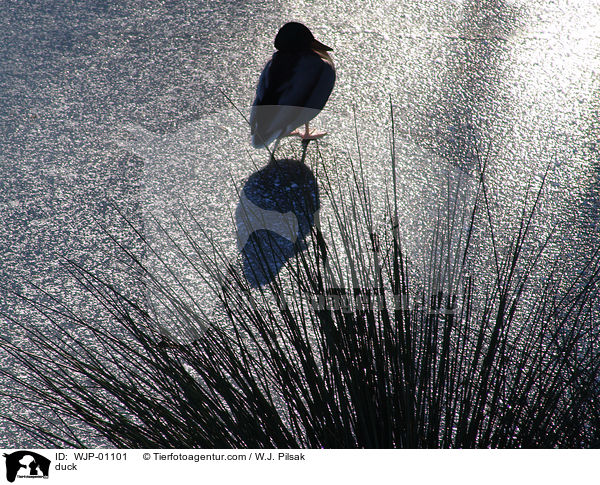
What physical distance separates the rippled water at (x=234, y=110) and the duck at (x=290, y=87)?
0.37ft

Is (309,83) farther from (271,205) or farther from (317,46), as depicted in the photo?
(271,205)

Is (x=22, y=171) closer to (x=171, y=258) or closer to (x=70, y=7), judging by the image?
(x=171, y=258)

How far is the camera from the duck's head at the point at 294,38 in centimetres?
165

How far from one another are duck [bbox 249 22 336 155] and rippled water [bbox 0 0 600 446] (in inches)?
4.4

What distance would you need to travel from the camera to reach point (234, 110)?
1.81 m

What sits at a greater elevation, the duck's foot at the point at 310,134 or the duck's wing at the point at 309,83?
the duck's wing at the point at 309,83

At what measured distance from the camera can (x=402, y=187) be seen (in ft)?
5.15

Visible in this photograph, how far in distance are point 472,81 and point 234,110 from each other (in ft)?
2.48

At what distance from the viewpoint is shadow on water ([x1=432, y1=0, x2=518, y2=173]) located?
5.59 ft
